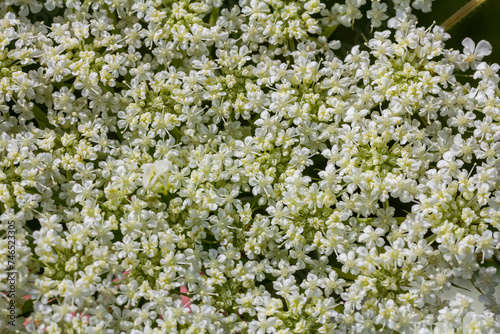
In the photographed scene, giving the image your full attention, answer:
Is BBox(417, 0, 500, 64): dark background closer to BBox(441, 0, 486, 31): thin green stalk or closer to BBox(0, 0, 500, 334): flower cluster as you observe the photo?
BBox(441, 0, 486, 31): thin green stalk

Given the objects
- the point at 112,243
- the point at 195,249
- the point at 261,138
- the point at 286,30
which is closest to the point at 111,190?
the point at 112,243

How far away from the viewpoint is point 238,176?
170cm

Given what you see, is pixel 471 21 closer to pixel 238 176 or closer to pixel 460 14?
pixel 460 14

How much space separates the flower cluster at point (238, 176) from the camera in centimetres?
158

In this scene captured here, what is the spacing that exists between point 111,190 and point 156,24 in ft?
1.94

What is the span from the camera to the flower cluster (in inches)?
62.0

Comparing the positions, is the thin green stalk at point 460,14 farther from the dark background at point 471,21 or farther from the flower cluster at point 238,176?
the flower cluster at point 238,176

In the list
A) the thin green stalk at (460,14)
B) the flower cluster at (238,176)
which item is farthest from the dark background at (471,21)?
the flower cluster at (238,176)

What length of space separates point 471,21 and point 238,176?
3.66 feet

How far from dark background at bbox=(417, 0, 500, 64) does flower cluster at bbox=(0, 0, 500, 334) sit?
170mm

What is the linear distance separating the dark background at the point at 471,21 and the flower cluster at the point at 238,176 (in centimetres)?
17

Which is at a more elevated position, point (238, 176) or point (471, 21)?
point (471, 21)

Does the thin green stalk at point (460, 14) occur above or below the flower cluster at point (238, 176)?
above

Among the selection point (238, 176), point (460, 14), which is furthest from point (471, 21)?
point (238, 176)
